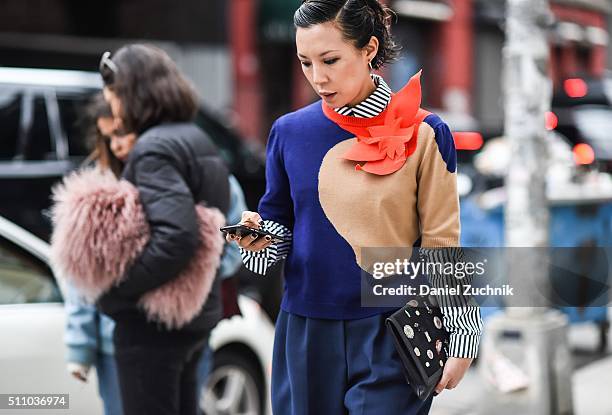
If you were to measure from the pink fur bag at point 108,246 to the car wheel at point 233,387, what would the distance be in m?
1.62

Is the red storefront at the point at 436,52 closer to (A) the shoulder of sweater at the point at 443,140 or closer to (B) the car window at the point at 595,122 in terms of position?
(B) the car window at the point at 595,122

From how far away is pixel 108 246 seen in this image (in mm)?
3541

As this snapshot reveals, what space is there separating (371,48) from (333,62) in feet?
0.47

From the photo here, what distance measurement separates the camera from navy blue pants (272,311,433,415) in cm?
273

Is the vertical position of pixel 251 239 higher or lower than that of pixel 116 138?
lower

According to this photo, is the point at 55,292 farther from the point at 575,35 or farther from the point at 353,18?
the point at 575,35

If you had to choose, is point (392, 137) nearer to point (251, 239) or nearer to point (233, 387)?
point (251, 239)

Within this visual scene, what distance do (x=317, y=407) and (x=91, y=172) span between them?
1.46 metres

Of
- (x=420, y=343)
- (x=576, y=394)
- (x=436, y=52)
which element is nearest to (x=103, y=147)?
(x=420, y=343)

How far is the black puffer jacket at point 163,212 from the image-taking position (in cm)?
356

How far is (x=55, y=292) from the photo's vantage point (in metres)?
4.57

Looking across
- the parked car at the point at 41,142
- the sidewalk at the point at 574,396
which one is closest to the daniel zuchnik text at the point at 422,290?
the sidewalk at the point at 574,396

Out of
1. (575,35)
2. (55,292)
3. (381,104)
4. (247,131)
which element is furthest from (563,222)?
(575,35)

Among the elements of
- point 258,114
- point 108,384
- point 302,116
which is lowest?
point 108,384
